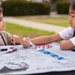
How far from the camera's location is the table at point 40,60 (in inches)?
75.0

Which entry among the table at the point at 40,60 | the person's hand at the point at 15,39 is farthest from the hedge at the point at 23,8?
the table at the point at 40,60

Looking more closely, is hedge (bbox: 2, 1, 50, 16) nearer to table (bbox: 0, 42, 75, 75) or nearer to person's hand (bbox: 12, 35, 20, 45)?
person's hand (bbox: 12, 35, 20, 45)

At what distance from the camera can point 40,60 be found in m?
2.15

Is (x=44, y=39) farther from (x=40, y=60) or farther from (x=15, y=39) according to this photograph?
(x=40, y=60)

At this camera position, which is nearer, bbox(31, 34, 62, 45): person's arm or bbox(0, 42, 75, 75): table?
bbox(0, 42, 75, 75): table

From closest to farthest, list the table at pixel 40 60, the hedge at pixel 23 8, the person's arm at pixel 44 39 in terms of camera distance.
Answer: the table at pixel 40 60 → the person's arm at pixel 44 39 → the hedge at pixel 23 8

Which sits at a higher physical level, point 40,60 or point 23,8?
point 40,60

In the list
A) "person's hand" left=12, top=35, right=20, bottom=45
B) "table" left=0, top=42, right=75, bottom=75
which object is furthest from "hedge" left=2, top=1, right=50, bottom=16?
"table" left=0, top=42, right=75, bottom=75

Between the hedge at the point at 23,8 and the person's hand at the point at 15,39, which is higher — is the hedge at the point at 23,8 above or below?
below

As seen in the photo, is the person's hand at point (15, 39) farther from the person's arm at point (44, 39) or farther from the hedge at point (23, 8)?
the hedge at point (23, 8)

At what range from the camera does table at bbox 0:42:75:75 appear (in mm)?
1905

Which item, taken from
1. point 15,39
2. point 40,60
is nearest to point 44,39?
point 15,39

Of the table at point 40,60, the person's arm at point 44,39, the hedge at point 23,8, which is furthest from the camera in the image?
the hedge at point 23,8

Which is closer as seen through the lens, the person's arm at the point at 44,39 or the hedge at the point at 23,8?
the person's arm at the point at 44,39
